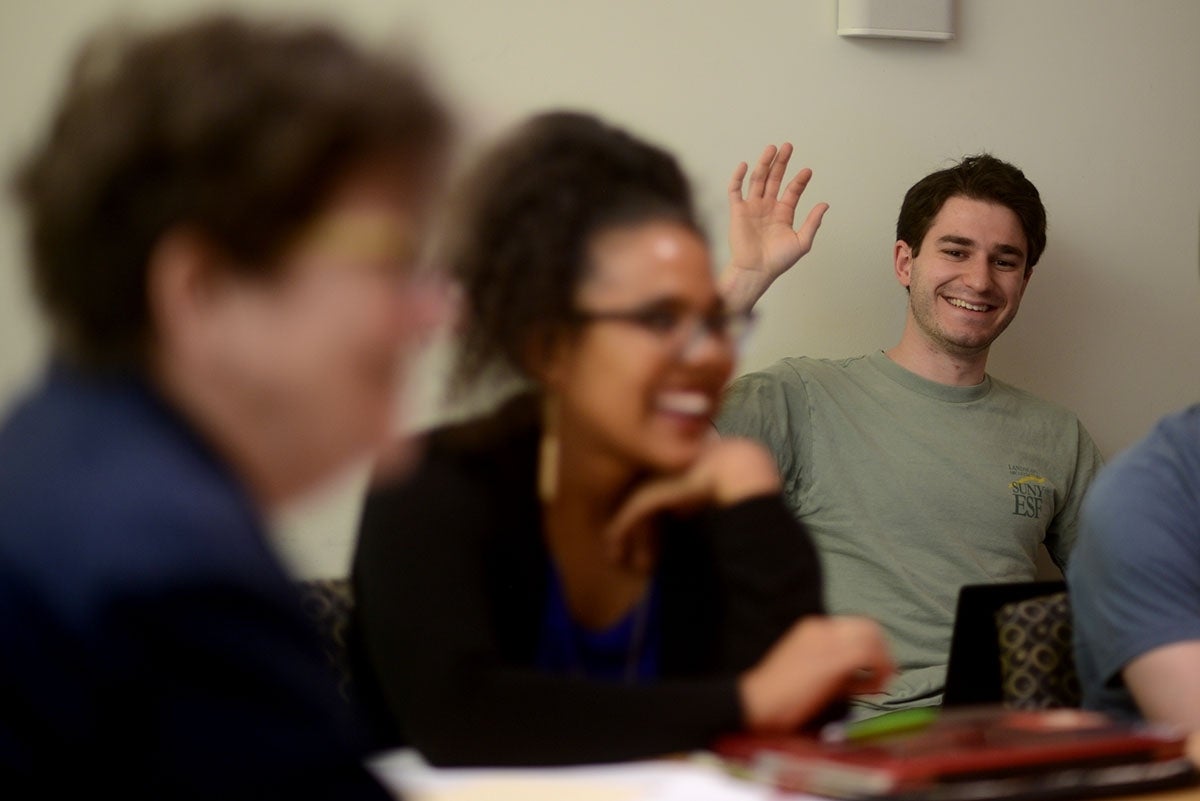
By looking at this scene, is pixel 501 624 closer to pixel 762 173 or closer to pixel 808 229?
pixel 762 173

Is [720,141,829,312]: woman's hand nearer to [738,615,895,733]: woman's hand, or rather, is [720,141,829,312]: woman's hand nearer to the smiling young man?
the smiling young man

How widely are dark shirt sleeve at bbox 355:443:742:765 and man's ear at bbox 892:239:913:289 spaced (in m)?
1.60

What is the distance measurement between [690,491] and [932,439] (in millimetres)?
1395

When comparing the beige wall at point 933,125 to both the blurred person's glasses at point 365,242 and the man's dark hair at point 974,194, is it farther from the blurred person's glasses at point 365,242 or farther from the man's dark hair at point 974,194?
the blurred person's glasses at point 365,242

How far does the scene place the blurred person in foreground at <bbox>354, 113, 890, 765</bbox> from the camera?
779 mm

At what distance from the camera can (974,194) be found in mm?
2285

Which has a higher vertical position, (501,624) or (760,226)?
(760,226)

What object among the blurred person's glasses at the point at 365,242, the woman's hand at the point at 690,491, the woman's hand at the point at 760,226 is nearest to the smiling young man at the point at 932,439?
the woman's hand at the point at 760,226

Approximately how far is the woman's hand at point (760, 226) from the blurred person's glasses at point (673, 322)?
0.64m

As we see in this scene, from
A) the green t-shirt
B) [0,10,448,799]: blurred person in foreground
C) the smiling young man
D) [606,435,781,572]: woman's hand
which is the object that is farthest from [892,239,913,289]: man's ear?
[0,10,448,799]: blurred person in foreground

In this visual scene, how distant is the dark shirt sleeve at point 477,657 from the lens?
0.81 metres

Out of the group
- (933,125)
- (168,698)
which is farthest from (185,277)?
(933,125)

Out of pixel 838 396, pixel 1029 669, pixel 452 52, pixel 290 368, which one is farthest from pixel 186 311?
pixel 838 396

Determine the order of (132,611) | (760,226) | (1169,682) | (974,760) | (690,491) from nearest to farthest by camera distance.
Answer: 1. (132,611)
2. (974,760)
3. (690,491)
4. (1169,682)
5. (760,226)
